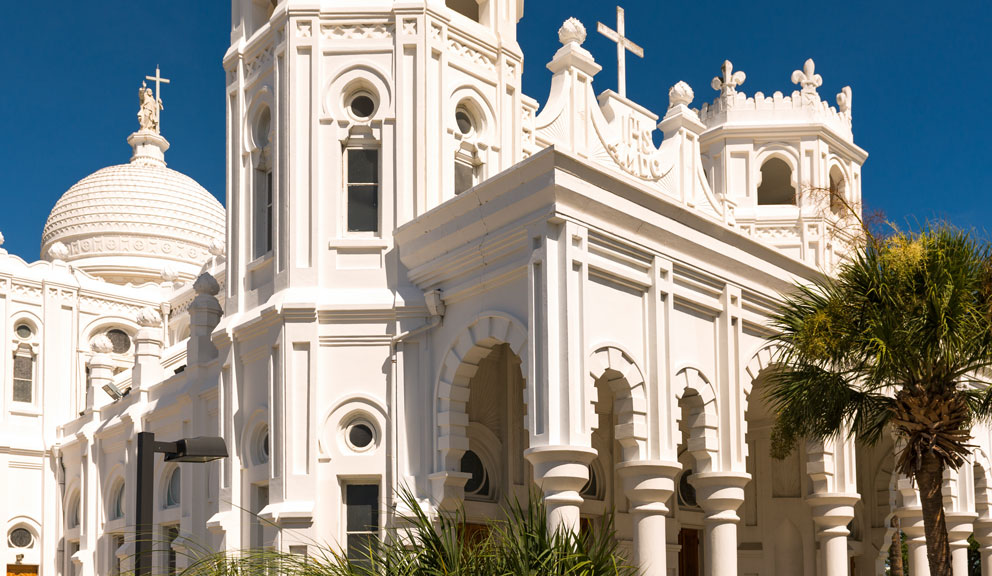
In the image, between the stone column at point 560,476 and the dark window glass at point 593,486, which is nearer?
the stone column at point 560,476

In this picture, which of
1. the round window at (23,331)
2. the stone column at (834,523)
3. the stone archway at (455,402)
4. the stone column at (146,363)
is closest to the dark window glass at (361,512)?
the stone archway at (455,402)

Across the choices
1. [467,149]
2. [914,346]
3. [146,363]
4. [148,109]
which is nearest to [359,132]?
[467,149]

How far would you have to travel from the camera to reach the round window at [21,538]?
35469 millimetres

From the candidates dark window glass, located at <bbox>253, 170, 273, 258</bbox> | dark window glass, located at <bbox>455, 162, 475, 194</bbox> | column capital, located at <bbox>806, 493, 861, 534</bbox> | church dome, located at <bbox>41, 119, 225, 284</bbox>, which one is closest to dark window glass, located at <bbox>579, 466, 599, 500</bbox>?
column capital, located at <bbox>806, 493, 861, 534</bbox>

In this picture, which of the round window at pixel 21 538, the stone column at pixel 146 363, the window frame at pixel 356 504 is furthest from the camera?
the round window at pixel 21 538

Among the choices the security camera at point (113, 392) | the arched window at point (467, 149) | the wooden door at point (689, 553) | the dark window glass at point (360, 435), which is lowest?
the wooden door at point (689, 553)

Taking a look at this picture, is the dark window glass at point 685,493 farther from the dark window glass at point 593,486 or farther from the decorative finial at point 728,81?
the decorative finial at point 728,81

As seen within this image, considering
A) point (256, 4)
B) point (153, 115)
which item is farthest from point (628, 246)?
point (153, 115)

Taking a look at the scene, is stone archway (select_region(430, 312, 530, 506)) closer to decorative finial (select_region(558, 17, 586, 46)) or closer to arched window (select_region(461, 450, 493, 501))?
arched window (select_region(461, 450, 493, 501))

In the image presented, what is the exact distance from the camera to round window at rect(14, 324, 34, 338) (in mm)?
37634

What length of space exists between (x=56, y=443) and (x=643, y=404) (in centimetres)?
2229

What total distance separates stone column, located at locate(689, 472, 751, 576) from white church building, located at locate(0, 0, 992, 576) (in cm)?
4

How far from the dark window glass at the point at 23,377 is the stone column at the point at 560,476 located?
23.8 metres

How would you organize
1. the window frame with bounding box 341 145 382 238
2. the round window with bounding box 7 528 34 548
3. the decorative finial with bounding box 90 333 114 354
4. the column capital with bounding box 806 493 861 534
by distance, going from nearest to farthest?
the window frame with bounding box 341 145 382 238, the column capital with bounding box 806 493 861 534, the round window with bounding box 7 528 34 548, the decorative finial with bounding box 90 333 114 354
